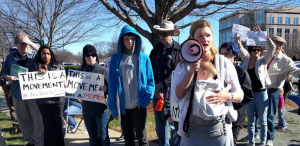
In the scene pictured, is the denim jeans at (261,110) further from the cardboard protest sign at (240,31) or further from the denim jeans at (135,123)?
the denim jeans at (135,123)

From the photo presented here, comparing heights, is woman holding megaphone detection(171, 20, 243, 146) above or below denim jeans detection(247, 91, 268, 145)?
above

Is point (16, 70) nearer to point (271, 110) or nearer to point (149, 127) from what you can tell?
point (149, 127)

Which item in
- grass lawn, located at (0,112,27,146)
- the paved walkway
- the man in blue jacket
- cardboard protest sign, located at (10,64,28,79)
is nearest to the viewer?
the man in blue jacket

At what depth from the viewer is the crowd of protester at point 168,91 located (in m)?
2.16

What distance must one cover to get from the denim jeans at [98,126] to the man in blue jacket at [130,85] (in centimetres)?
46

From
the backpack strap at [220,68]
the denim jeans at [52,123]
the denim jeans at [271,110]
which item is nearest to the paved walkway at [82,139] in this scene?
the denim jeans at [52,123]

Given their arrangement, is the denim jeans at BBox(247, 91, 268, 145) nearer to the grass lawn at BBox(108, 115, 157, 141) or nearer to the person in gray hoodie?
the grass lawn at BBox(108, 115, 157, 141)

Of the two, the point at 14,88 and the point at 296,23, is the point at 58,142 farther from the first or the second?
the point at 296,23

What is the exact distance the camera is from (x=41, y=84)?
14.7 feet

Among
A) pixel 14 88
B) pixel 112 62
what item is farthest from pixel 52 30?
pixel 112 62

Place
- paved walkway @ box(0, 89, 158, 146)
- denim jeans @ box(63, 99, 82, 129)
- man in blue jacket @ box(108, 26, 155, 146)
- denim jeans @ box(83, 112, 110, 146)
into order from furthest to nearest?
1. denim jeans @ box(63, 99, 82, 129)
2. paved walkway @ box(0, 89, 158, 146)
3. denim jeans @ box(83, 112, 110, 146)
4. man in blue jacket @ box(108, 26, 155, 146)

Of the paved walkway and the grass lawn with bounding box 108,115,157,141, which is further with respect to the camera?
the grass lawn with bounding box 108,115,157,141

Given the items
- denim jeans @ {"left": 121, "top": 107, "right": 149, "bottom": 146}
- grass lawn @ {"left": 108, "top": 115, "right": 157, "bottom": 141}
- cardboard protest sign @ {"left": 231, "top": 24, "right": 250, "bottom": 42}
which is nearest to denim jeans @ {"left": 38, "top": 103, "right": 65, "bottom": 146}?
denim jeans @ {"left": 121, "top": 107, "right": 149, "bottom": 146}

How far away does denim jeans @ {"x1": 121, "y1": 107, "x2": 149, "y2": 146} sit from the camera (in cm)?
356
